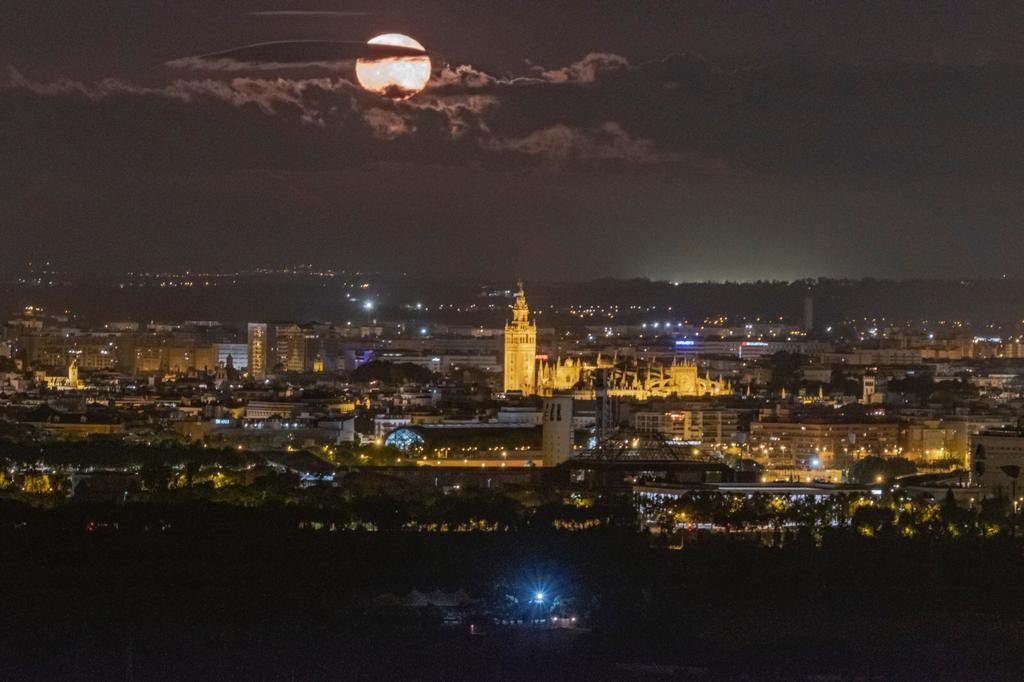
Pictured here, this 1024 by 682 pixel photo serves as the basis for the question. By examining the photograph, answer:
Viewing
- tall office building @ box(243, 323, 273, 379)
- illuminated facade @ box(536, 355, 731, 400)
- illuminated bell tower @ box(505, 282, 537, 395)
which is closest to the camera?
illuminated facade @ box(536, 355, 731, 400)

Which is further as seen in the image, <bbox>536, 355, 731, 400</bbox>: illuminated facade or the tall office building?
the tall office building

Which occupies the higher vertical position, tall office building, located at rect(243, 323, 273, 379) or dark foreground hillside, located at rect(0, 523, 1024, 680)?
tall office building, located at rect(243, 323, 273, 379)

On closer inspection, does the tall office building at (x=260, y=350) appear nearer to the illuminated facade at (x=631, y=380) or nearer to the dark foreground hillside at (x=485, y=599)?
the illuminated facade at (x=631, y=380)

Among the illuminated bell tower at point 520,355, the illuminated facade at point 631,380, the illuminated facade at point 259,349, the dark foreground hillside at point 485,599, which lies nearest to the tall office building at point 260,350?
the illuminated facade at point 259,349

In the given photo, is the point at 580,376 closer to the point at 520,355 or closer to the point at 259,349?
the point at 520,355

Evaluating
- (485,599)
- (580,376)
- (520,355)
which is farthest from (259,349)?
(485,599)

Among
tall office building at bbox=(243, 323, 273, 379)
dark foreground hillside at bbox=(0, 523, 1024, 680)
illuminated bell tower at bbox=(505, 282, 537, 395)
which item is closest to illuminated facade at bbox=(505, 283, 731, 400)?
illuminated bell tower at bbox=(505, 282, 537, 395)

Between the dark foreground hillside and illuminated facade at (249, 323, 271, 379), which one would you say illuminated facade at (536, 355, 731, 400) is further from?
the dark foreground hillside

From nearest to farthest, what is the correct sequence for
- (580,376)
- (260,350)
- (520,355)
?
(580,376) < (520,355) < (260,350)
